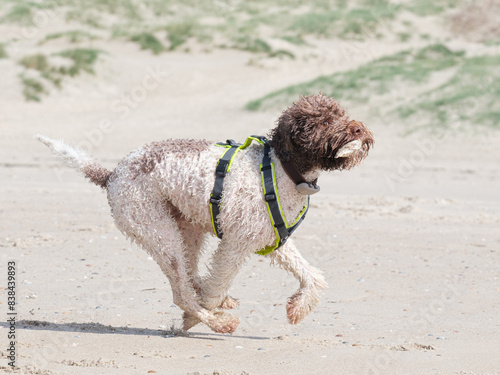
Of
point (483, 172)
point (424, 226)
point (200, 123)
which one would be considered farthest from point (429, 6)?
point (424, 226)

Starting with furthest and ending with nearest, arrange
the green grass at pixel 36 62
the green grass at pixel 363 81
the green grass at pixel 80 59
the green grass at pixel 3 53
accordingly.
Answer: the green grass at pixel 3 53
the green grass at pixel 80 59
the green grass at pixel 36 62
the green grass at pixel 363 81

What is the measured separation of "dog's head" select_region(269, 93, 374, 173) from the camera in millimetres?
5004

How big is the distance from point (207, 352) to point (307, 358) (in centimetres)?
66

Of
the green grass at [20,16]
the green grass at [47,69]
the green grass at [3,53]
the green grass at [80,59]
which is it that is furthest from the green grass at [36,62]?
the green grass at [20,16]

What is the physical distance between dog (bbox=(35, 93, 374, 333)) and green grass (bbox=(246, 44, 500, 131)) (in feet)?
47.4

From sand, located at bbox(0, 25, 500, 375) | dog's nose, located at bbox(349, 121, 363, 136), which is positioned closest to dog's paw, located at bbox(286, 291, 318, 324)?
sand, located at bbox(0, 25, 500, 375)

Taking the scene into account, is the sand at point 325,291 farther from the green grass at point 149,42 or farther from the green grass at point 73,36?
the green grass at point 73,36

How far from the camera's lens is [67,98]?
86.0ft

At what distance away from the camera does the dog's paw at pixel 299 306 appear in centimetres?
539

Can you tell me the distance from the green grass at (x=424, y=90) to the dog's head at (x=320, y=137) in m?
14.5

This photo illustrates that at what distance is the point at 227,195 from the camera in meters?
5.23

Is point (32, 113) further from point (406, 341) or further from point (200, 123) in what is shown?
point (406, 341)

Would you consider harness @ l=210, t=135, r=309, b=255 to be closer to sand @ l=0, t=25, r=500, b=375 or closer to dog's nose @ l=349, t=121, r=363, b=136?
dog's nose @ l=349, t=121, r=363, b=136

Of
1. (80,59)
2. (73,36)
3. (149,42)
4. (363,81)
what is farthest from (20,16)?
(363,81)
